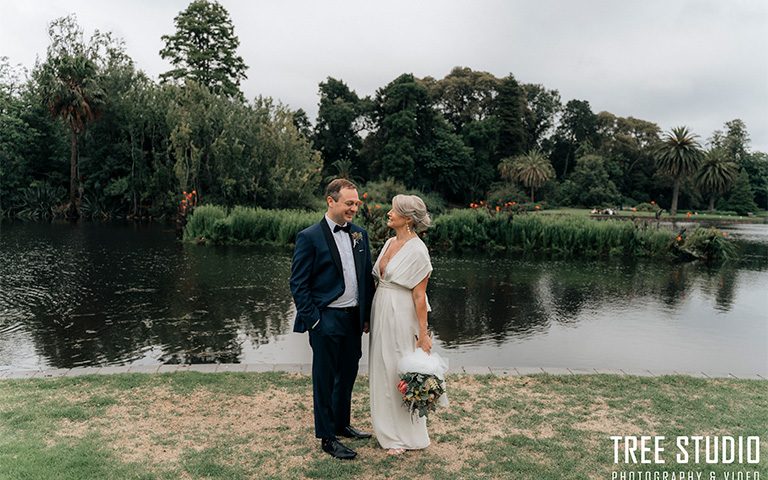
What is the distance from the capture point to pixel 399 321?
14.3ft

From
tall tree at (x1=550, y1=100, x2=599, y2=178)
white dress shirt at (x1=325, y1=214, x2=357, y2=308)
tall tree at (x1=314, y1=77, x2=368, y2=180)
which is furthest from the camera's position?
tall tree at (x1=550, y1=100, x2=599, y2=178)

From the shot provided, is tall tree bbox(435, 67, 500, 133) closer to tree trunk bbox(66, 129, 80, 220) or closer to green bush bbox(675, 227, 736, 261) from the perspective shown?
tree trunk bbox(66, 129, 80, 220)

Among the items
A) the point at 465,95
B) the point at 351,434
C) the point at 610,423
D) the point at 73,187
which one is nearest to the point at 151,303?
the point at 351,434

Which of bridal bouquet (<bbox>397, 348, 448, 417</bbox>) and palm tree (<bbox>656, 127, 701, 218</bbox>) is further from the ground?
palm tree (<bbox>656, 127, 701, 218</bbox>)

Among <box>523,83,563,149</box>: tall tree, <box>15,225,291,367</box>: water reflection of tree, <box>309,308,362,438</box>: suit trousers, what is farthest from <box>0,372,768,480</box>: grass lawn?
<box>523,83,563,149</box>: tall tree

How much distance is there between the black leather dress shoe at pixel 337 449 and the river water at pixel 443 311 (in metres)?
3.49

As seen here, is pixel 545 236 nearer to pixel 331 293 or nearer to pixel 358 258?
pixel 358 258

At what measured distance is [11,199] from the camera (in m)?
34.2

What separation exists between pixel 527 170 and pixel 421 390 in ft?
172

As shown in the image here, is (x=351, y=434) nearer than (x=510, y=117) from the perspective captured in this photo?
Yes

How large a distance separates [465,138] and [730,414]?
52.6 meters

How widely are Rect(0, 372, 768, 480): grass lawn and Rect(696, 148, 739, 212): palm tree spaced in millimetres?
58410

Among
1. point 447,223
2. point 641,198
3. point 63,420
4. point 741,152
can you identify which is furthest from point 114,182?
point 741,152

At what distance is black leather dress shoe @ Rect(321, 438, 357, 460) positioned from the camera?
4.22m
